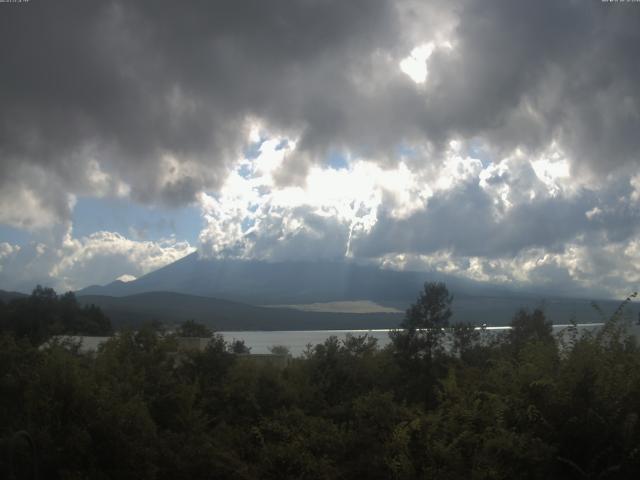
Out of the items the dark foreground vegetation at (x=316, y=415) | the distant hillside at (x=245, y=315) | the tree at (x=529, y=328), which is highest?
the distant hillside at (x=245, y=315)

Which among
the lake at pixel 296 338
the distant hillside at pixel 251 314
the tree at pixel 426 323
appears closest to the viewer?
the tree at pixel 426 323

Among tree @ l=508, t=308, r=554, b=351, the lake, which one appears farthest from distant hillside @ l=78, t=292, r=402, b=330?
tree @ l=508, t=308, r=554, b=351

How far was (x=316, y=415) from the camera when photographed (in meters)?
13.7

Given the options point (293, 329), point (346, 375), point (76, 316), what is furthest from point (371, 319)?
point (346, 375)

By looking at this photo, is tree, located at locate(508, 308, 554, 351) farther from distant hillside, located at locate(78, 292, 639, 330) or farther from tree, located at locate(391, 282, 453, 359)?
distant hillside, located at locate(78, 292, 639, 330)

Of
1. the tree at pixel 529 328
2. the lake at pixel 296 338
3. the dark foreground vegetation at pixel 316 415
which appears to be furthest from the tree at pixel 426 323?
the tree at pixel 529 328

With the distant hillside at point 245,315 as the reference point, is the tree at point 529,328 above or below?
below

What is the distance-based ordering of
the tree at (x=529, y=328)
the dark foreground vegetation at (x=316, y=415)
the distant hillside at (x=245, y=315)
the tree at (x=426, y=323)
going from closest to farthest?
the dark foreground vegetation at (x=316, y=415)
the tree at (x=426, y=323)
the tree at (x=529, y=328)
the distant hillside at (x=245, y=315)

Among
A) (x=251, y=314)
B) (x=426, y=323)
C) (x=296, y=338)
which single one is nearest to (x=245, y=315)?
(x=251, y=314)

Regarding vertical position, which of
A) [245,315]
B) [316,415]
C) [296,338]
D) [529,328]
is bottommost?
[296,338]

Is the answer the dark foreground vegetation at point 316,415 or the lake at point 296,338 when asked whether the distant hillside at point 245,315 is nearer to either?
the lake at point 296,338

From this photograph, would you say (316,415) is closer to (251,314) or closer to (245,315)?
(245,315)

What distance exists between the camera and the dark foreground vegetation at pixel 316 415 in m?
8.94

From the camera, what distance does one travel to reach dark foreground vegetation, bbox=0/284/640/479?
8.94 meters
